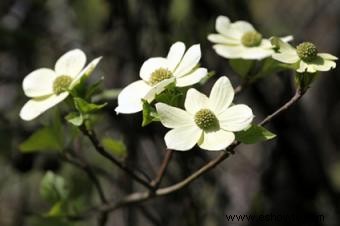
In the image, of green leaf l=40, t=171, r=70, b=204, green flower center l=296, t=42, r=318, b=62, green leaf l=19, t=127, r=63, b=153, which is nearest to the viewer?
green flower center l=296, t=42, r=318, b=62

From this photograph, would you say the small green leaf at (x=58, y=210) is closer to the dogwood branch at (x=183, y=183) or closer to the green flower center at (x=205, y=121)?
the dogwood branch at (x=183, y=183)

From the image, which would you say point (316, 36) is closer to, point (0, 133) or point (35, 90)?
point (0, 133)

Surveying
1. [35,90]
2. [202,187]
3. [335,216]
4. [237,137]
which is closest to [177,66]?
[237,137]

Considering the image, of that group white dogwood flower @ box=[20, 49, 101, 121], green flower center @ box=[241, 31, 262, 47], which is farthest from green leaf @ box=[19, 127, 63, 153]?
green flower center @ box=[241, 31, 262, 47]

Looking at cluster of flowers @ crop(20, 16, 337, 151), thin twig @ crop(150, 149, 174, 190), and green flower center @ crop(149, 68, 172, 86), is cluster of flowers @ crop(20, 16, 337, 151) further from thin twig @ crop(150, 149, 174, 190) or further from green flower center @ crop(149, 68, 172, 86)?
thin twig @ crop(150, 149, 174, 190)

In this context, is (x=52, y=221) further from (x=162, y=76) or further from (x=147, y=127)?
(x=147, y=127)

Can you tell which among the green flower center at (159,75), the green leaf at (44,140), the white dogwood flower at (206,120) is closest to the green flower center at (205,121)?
the white dogwood flower at (206,120)
